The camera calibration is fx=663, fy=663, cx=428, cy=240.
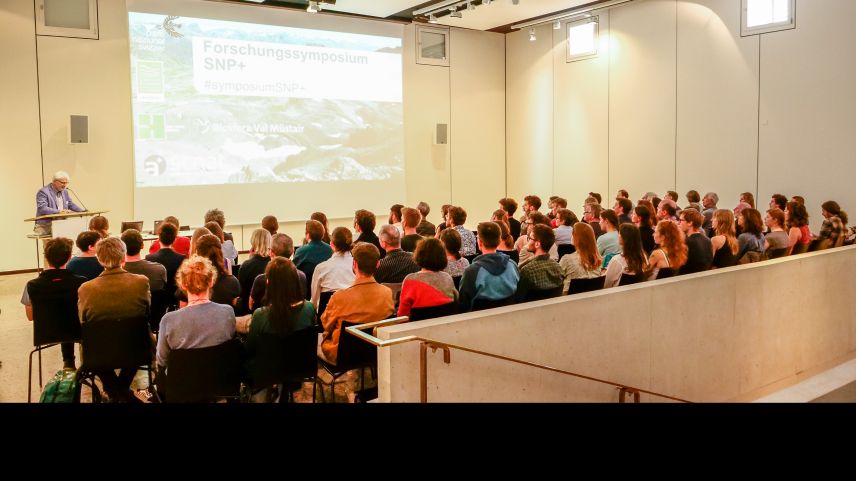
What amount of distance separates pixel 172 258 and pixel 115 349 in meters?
1.65

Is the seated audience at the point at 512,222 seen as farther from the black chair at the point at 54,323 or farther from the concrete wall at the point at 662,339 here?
the black chair at the point at 54,323

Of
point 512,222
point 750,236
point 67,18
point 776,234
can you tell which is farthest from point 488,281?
point 67,18

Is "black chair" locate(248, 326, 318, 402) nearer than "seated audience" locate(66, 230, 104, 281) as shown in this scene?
Yes

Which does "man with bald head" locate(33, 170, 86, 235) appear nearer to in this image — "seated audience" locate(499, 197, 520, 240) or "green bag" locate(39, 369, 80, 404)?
"seated audience" locate(499, 197, 520, 240)

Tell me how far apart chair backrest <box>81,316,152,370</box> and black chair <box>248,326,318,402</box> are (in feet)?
2.49

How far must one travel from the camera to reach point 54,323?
432 centimetres

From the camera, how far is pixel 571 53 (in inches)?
507

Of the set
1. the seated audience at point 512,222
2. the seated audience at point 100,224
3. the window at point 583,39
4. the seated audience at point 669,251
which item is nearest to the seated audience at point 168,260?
the seated audience at point 100,224

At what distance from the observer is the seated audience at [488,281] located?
414 cm

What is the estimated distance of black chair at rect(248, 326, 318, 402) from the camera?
11.6ft

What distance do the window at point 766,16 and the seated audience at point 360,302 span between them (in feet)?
28.2

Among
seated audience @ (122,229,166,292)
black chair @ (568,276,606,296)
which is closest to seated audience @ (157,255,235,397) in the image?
seated audience @ (122,229,166,292)

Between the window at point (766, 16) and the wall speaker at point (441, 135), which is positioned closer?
the window at point (766, 16)
